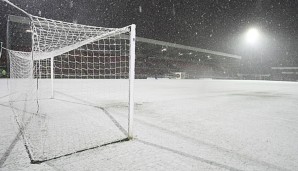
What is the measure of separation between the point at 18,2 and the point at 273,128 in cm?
2601

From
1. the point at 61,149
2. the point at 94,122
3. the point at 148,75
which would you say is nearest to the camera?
the point at 61,149

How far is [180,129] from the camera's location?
4.16 metres

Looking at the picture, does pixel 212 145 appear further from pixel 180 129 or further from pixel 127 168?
pixel 127 168

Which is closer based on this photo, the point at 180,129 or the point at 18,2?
the point at 180,129

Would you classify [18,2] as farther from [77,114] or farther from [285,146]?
[285,146]

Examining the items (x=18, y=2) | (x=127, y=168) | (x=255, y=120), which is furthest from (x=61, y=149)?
(x=18, y=2)

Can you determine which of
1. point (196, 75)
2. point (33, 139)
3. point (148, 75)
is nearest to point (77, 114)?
point (33, 139)

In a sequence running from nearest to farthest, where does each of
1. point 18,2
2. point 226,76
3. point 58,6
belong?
1. point 18,2
2. point 58,6
3. point 226,76

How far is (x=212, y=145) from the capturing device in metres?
3.27

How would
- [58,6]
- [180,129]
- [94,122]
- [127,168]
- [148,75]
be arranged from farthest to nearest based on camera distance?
[148,75] → [58,6] → [94,122] → [180,129] → [127,168]

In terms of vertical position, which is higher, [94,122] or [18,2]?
[18,2]

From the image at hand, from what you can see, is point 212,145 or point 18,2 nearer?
point 212,145

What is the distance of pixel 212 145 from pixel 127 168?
4.97ft

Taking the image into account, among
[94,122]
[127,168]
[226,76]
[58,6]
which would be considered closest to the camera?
[127,168]
